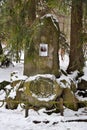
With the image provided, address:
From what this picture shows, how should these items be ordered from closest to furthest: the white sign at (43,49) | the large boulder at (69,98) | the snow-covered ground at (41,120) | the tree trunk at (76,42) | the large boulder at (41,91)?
the snow-covered ground at (41,120), the large boulder at (41,91), the large boulder at (69,98), the white sign at (43,49), the tree trunk at (76,42)

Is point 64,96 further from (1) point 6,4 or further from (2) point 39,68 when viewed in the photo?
(1) point 6,4

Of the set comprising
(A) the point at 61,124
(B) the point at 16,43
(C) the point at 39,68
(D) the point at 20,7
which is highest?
(D) the point at 20,7

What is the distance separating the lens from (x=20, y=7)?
9961mm

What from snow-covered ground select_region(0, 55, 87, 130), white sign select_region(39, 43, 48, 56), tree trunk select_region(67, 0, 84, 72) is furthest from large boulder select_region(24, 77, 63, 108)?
tree trunk select_region(67, 0, 84, 72)

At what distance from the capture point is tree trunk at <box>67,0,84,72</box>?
34.7 feet

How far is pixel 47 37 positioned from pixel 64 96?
1945 millimetres

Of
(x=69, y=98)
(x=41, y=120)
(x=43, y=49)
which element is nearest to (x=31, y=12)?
(x=43, y=49)

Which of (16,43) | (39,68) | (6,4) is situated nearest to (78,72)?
(39,68)

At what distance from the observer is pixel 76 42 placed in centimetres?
1083

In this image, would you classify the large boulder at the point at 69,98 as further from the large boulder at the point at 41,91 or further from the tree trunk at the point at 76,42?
the tree trunk at the point at 76,42

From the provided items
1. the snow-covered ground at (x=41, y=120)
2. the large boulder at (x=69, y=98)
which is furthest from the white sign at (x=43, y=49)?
the snow-covered ground at (x=41, y=120)

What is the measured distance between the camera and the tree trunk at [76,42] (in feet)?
34.7

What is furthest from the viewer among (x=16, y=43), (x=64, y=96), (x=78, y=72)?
(x=78, y=72)

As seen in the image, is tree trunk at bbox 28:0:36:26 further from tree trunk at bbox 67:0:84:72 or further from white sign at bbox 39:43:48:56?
tree trunk at bbox 67:0:84:72
